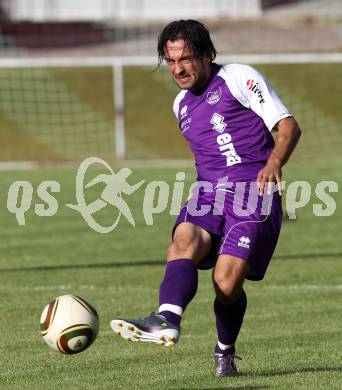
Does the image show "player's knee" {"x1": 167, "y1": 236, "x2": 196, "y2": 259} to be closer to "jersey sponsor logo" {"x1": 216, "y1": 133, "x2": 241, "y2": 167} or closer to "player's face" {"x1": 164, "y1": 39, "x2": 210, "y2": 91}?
"jersey sponsor logo" {"x1": 216, "y1": 133, "x2": 241, "y2": 167}

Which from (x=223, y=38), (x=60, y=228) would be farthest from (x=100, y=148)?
(x=60, y=228)

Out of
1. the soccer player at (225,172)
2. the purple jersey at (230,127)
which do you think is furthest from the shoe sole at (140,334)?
the purple jersey at (230,127)

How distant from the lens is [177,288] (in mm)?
5977

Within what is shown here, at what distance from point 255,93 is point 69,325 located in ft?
5.66

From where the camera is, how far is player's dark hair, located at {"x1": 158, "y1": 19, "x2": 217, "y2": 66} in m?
6.25

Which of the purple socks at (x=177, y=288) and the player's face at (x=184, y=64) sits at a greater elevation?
the player's face at (x=184, y=64)

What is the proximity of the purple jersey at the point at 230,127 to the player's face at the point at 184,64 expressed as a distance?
0.51 feet

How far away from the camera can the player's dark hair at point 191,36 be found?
20.5ft

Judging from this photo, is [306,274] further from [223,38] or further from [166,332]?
[223,38]

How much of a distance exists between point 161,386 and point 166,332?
3.01 feet

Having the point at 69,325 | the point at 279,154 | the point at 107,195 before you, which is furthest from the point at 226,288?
the point at 107,195

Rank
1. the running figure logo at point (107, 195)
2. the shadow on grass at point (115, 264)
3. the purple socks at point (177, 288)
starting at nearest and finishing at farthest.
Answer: the purple socks at point (177, 288) < the shadow on grass at point (115, 264) < the running figure logo at point (107, 195)

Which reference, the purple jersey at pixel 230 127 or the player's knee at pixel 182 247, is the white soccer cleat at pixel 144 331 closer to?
the player's knee at pixel 182 247

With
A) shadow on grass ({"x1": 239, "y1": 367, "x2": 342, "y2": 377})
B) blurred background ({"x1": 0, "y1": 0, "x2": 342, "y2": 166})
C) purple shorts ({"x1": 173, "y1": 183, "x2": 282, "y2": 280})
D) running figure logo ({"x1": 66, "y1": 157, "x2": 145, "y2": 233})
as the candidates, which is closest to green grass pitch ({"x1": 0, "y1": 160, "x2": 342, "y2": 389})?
shadow on grass ({"x1": 239, "y1": 367, "x2": 342, "y2": 377})
